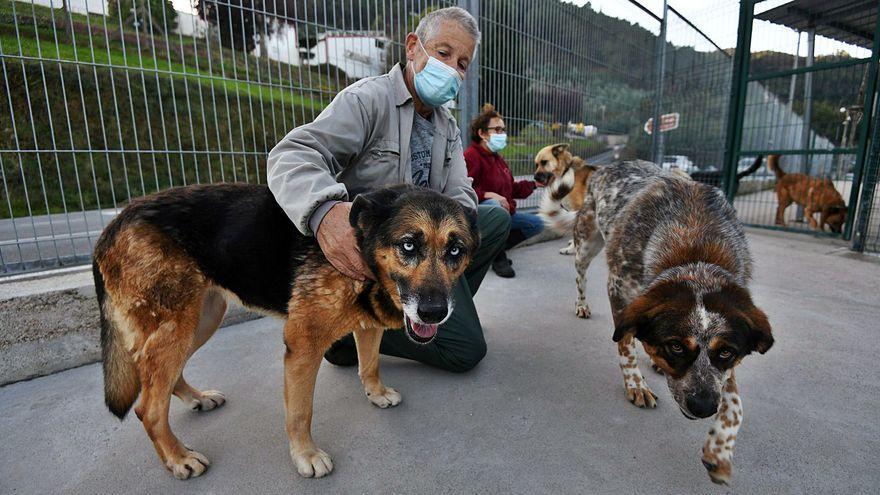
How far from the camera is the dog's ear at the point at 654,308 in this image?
1607 millimetres

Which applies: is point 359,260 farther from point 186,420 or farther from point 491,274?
point 491,274

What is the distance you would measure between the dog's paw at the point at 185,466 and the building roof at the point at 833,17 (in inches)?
337

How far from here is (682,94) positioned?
28.4ft

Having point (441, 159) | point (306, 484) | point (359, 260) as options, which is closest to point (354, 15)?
point (441, 159)

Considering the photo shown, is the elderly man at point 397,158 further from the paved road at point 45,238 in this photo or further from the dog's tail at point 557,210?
the paved road at point 45,238

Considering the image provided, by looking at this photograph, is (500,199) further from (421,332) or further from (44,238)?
(44,238)

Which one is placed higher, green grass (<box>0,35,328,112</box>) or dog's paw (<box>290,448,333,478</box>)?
green grass (<box>0,35,328,112</box>)

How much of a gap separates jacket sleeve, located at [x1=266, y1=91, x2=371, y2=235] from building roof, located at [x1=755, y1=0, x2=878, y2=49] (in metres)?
7.43

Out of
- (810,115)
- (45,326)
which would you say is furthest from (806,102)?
(45,326)

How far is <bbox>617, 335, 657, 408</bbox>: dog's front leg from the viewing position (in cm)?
207

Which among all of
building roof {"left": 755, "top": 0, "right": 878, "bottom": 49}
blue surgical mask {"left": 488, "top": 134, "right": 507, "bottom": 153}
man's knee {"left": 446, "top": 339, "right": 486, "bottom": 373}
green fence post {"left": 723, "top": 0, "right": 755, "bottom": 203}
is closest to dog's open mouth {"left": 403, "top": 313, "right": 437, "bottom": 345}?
man's knee {"left": 446, "top": 339, "right": 486, "bottom": 373}

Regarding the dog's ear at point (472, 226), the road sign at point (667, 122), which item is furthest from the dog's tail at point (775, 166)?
the dog's ear at point (472, 226)

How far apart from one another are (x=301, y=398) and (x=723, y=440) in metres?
1.64

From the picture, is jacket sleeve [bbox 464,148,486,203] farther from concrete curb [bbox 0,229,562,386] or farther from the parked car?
the parked car
